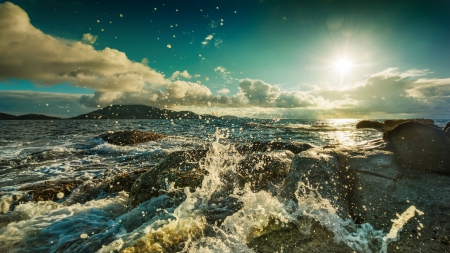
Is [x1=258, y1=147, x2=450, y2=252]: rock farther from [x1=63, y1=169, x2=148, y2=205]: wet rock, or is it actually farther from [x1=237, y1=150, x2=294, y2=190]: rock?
[x1=63, y1=169, x2=148, y2=205]: wet rock

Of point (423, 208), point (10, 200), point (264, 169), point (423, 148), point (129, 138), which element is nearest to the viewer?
point (423, 208)

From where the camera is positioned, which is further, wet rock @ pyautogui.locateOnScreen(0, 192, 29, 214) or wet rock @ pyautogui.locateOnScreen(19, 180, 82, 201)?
wet rock @ pyautogui.locateOnScreen(19, 180, 82, 201)

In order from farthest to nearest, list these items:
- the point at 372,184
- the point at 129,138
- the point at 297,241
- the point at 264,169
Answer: the point at 129,138, the point at 264,169, the point at 372,184, the point at 297,241

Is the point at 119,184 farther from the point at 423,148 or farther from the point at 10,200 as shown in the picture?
the point at 423,148

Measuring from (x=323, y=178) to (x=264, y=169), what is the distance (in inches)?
74.9

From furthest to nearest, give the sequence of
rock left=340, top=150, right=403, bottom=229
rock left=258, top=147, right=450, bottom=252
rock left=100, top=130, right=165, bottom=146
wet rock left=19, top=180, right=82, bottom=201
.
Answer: rock left=100, top=130, right=165, bottom=146 → wet rock left=19, top=180, right=82, bottom=201 → rock left=340, top=150, right=403, bottom=229 → rock left=258, top=147, right=450, bottom=252

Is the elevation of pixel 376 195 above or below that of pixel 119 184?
above

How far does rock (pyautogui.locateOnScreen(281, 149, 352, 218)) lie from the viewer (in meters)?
4.06

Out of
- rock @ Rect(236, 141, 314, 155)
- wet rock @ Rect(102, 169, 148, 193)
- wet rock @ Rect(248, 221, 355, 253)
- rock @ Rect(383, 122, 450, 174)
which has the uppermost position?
rock @ Rect(383, 122, 450, 174)

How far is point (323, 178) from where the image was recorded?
431cm

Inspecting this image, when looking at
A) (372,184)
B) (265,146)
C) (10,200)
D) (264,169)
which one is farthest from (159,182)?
(265,146)

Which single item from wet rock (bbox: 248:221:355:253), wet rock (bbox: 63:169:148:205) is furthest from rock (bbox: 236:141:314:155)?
wet rock (bbox: 248:221:355:253)

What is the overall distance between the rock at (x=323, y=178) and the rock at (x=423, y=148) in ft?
5.45

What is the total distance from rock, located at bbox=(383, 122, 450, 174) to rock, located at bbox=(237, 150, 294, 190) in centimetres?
248
